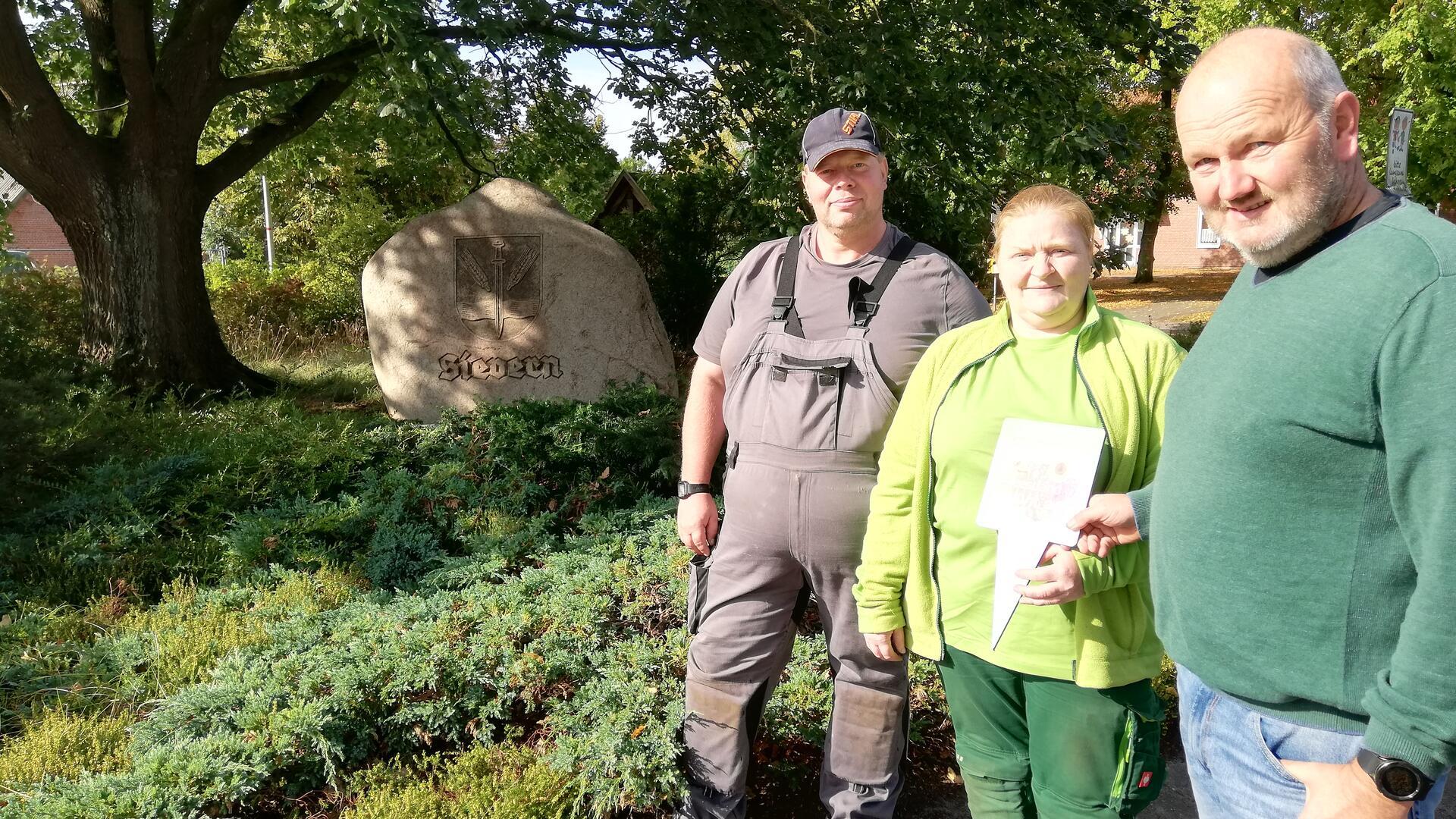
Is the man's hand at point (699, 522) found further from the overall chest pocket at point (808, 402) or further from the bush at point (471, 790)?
the bush at point (471, 790)

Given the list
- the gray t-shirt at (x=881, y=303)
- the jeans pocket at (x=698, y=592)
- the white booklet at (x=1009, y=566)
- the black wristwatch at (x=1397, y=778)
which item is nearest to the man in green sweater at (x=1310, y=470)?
the black wristwatch at (x=1397, y=778)

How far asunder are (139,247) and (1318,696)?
27.9 ft

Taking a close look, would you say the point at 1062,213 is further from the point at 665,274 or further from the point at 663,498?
the point at 665,274

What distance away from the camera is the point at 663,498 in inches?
213

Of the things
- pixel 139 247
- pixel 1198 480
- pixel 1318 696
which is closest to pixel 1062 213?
pixel 1198 480

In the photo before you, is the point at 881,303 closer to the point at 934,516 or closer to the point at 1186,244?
the point at 934,516

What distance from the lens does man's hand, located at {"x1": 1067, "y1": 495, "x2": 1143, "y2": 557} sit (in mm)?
1841

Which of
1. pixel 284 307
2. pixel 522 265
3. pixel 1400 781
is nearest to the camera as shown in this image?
pixel 1400 781

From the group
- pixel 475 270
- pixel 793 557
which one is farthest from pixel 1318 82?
pixel 475 270

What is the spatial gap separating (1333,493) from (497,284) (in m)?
6.14

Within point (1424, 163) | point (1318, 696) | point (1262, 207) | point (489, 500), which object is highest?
point (1424, 163)

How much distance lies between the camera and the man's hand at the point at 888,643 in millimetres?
2275

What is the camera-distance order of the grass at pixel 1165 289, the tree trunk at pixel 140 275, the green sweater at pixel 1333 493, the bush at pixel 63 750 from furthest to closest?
the grass at pixel 1165 289 → the tree trunk at pixel 140 275 → the bush at pixel 63 750 → the green sweater at pixel 1333 493

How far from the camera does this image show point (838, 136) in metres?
2.50
